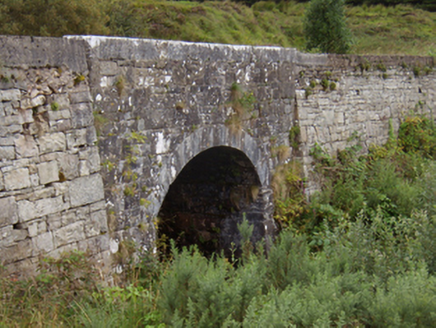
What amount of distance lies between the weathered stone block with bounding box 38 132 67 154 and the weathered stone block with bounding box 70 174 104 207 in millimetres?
401

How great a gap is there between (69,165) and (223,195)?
403cm

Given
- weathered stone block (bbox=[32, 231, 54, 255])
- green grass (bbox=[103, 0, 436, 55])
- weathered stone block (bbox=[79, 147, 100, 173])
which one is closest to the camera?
weathered stone block (bbox=[32, 231, 54, 255])

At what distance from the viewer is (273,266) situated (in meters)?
5.48

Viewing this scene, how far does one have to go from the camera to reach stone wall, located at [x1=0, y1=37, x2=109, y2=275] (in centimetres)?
434

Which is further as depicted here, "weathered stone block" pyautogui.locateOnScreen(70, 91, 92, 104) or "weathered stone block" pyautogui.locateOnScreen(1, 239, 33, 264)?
"weathered stone block" pyautogui.locateOnScreen(70, 91, 92, 104)

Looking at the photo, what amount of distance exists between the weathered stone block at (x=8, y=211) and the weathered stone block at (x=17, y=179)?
0.12 metres

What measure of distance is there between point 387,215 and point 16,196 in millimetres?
7203

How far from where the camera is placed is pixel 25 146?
450 centimetres

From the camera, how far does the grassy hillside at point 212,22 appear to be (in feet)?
49.2

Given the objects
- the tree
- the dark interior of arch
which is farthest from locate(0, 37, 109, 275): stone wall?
the tree

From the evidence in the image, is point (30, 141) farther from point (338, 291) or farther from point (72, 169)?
point (338, 291)

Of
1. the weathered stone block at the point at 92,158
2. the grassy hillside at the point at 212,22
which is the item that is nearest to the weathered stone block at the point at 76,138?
the weathered stone block at the point at 92,158

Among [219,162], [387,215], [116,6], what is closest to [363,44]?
[116,6]

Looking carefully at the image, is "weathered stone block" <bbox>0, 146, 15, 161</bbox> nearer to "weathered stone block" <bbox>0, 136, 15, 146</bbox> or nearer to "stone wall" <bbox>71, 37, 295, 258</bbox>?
"weathered stone block" <bbox>0, 136, 15, 146</bbox>
